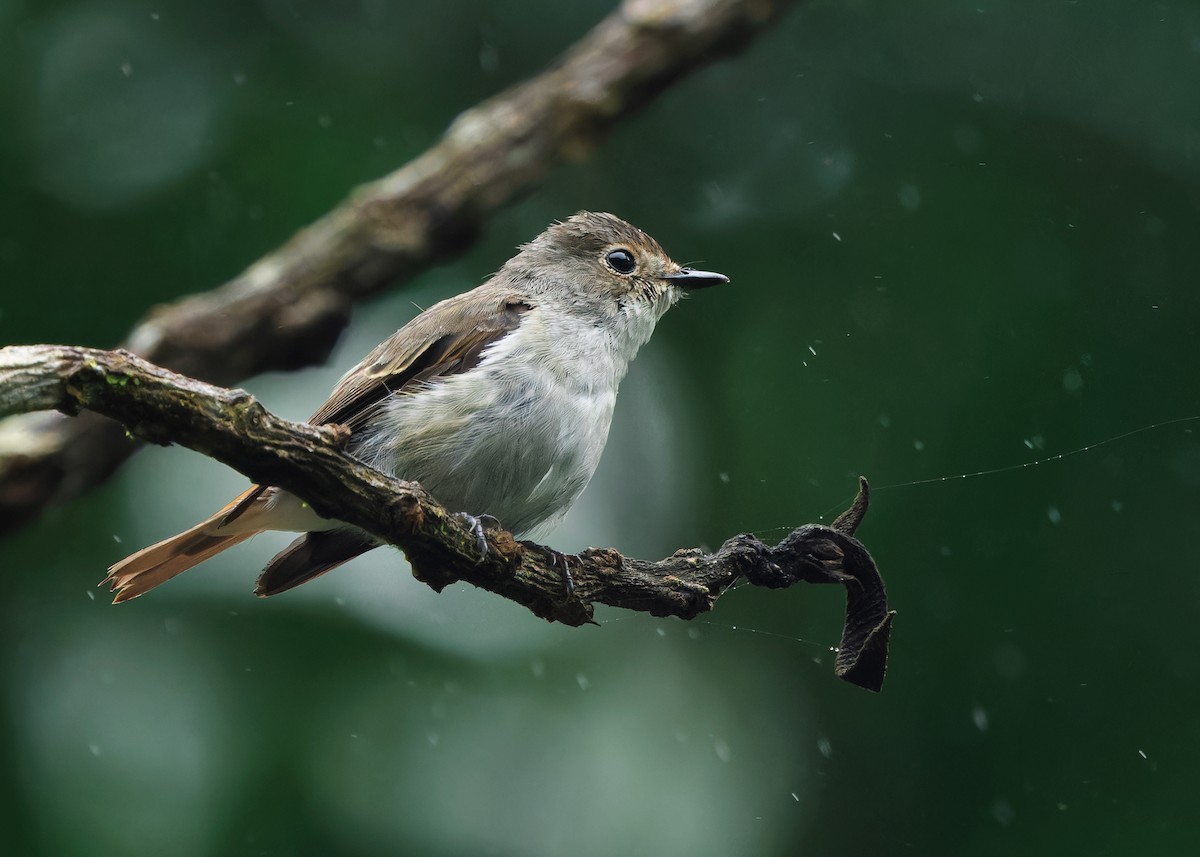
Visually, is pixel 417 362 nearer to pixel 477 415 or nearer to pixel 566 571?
pixel 477 415

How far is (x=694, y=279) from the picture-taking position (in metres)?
4.55

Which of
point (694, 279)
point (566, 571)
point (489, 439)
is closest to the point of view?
point (566, 571)

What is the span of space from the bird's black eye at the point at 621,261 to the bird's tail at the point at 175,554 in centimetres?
158

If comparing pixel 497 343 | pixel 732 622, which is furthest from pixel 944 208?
pixel 497 343

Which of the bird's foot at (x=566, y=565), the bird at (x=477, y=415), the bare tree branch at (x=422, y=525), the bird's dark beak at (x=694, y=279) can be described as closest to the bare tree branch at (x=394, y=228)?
the bird at (x=477, y=415)

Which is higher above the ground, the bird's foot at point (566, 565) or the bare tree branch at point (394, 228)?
the bare tree branch at point (394, 228)

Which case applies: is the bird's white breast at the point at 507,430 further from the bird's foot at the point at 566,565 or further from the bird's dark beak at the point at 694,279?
the bird's dark beak at the point at 694,279

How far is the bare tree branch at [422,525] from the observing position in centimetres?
246

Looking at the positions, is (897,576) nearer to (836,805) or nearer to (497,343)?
(836,805)

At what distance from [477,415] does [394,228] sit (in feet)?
4.38

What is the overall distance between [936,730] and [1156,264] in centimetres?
211

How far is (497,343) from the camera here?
399 cm

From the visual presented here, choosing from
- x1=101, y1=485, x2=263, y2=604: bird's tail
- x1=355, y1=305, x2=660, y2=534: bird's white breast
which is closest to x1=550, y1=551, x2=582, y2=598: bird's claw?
x1=355, y1=305, x2=660, y2=534: bird's white breast

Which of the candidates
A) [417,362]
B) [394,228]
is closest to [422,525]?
[417,362]
